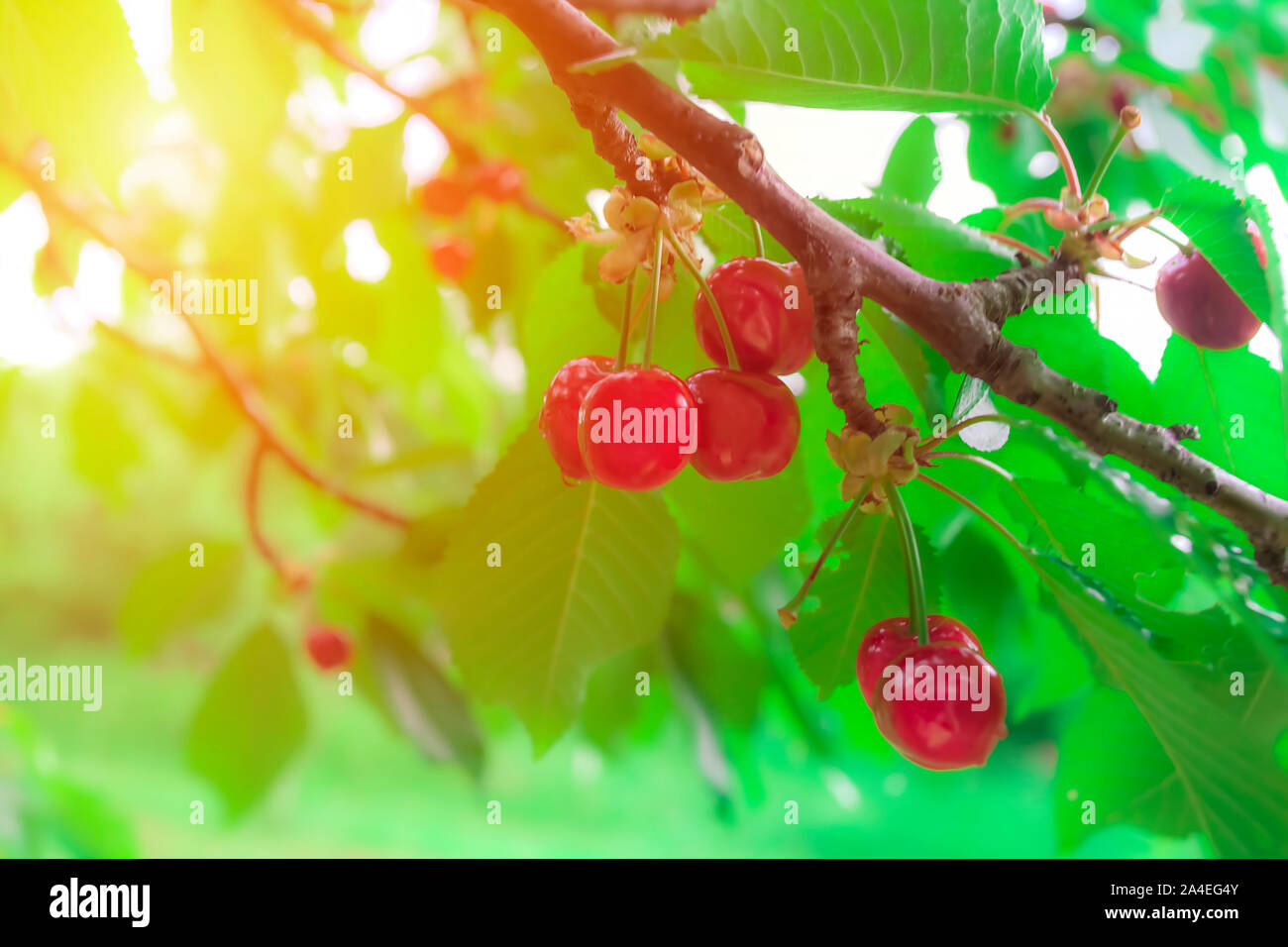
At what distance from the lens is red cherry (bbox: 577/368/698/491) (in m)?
0.29

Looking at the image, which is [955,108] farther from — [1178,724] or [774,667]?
[774,667]

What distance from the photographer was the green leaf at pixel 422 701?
0.75 meters

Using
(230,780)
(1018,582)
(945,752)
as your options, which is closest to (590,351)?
(945,752)

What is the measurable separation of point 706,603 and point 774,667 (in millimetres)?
85

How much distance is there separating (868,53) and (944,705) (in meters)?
0.23

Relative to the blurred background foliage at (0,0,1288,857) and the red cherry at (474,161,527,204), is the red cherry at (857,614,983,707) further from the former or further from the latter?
the red cherry at (474,161,527,204)

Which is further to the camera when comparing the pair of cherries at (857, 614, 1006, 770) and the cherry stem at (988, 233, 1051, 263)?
the cherry stem at (988, 233, 1051, 263)

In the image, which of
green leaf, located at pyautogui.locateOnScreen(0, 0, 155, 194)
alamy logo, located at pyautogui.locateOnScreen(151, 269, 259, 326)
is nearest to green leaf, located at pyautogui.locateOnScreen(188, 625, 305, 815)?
alamy logo, located at pyautogui.locateOnScreen(151, 269, 259, 326)

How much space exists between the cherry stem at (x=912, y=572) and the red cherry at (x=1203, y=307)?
0.68ft

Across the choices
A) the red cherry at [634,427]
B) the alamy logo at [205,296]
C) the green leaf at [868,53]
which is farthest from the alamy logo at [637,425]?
the alamy logo at [205,296]

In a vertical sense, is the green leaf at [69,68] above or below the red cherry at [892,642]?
above

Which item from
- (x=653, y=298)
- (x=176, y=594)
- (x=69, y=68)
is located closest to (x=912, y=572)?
(x=653, y=298)

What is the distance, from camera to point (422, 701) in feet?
2.64
